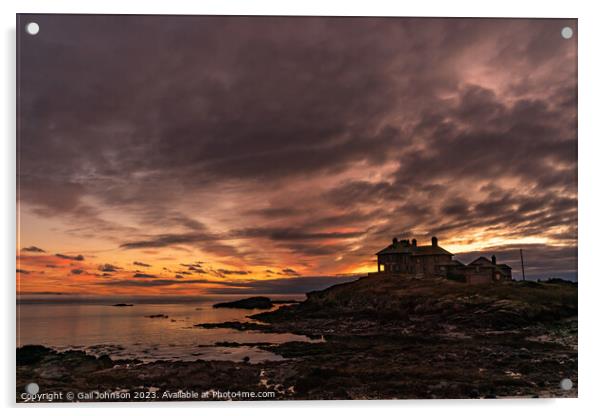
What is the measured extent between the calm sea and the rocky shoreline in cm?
5

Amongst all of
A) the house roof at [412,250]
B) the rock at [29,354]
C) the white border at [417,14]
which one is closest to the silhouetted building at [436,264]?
the house roof at [412,250]

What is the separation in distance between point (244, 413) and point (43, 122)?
7.57 ft

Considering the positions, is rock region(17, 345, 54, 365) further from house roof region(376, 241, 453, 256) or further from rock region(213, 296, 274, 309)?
house roof region(376, 241, 453, 256)

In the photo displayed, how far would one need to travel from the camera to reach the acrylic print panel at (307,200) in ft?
11.7

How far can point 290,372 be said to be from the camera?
3.55 meters

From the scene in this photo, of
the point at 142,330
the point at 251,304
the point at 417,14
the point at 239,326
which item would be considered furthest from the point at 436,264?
the point at 142,330

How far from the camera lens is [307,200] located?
146 inches

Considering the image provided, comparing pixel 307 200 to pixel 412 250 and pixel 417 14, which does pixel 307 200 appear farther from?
pixel 417 14

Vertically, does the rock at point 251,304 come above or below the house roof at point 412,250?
below

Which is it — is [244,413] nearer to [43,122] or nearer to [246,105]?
[246,105]

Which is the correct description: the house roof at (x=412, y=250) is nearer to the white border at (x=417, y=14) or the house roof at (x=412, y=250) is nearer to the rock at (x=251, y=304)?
the rock at (x=251, y=304)

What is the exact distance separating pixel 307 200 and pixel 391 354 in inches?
45.9

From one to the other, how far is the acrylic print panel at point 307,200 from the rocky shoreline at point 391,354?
0.04ft
